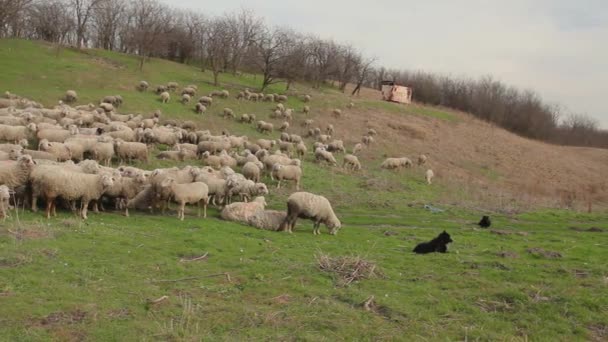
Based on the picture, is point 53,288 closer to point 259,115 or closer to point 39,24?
point 259,115

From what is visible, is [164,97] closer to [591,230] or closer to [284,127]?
[284,127]

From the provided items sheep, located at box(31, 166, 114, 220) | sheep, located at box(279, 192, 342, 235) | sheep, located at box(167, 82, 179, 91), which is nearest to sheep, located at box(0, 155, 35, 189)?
sheep, located at box(31, 166, 114, 220)

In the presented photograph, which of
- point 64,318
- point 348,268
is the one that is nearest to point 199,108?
point 348,268

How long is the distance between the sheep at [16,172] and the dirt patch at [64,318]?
872 cm

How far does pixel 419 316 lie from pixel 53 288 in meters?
7.07

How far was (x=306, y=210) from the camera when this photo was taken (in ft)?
62.7

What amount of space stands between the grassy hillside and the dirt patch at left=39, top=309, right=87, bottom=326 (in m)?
0.03

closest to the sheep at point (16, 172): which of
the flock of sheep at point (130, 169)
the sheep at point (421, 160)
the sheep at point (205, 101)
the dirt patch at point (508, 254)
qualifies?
the flock of sheep at point (130, 169)

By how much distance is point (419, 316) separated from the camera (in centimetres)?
1027

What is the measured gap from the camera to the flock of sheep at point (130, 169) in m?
16.3

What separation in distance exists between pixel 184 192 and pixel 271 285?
8638 millimetres

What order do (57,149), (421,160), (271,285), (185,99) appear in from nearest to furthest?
(271,285)
(57,149)
(421,160)
(185,99)

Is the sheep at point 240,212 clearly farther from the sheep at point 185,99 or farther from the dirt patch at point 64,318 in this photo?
the sheep at point 185,99

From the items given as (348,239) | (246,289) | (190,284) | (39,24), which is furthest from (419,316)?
(39,24)
